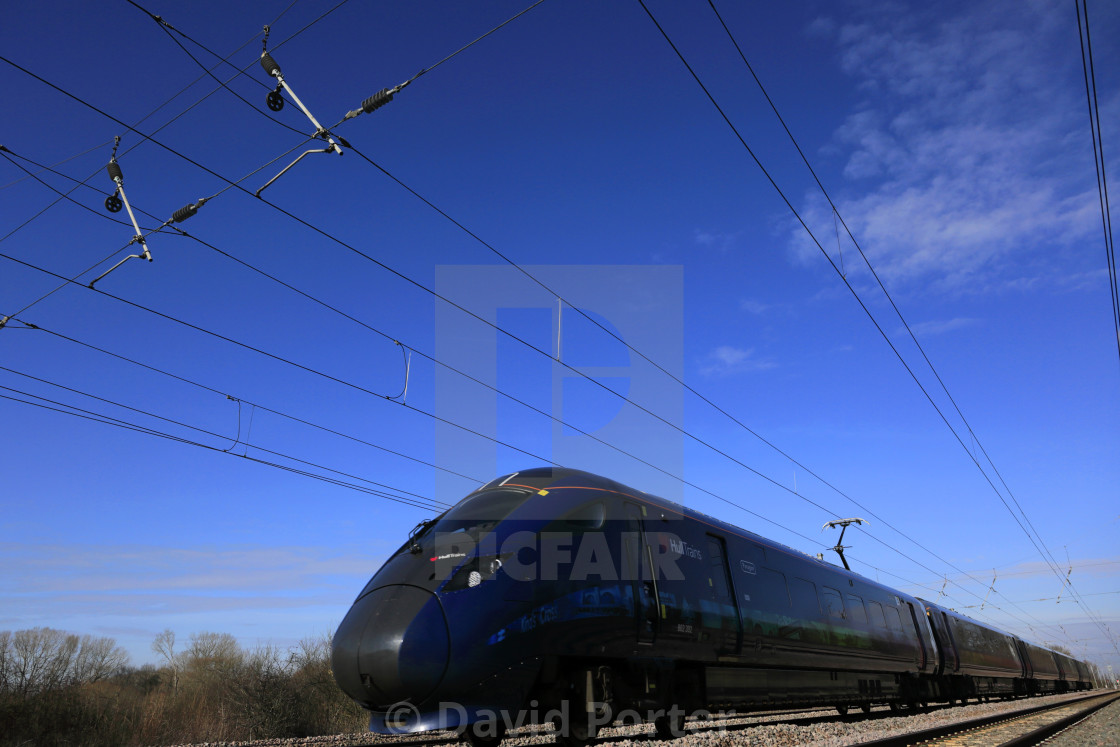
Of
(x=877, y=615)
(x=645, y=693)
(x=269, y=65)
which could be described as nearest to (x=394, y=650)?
(x=645, y=693)

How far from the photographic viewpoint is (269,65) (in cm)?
785

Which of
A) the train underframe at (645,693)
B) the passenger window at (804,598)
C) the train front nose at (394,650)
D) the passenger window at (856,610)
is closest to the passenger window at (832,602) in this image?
the passenger window at (804,598)

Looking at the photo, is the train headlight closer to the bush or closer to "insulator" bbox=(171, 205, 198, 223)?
"insulator" bbox=(171, 205, 198, 223)

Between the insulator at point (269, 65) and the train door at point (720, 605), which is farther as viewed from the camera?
the train door at point (720, 605)

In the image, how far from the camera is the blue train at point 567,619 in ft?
23.1

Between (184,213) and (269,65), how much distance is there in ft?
9.22

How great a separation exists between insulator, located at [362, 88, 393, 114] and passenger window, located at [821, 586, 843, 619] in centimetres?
1282

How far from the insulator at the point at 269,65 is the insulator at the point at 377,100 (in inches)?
39.5

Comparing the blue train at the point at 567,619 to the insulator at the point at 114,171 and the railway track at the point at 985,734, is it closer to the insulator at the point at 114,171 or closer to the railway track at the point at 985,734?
the railway track at the point at 985,734

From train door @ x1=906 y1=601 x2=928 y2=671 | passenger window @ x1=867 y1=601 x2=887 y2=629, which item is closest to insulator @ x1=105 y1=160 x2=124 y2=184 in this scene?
passenger window @ x1=867 y1=601 x2=887 y2=629

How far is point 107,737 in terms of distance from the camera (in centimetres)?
1923

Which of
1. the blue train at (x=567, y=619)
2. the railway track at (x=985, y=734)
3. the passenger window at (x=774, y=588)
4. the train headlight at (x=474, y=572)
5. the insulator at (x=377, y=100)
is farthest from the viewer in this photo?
the passenger window at (x=774, y=588)

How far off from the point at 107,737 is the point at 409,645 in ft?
59.8

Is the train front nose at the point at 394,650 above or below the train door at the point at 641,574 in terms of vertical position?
below
